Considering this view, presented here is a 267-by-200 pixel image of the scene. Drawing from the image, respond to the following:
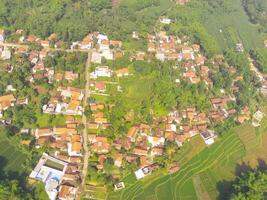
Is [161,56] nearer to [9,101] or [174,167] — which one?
[174,167]

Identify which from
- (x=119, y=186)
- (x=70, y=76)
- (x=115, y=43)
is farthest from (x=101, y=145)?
(x=115, y=43)

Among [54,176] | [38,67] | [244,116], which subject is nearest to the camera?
[54,176]

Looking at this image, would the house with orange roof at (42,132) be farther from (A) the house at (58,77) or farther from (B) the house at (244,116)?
(B) the house at (244,116)

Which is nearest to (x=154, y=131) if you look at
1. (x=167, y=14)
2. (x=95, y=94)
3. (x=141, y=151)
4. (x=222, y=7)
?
(x=141, y=151)

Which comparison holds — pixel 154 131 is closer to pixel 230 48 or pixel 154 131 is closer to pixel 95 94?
pixel 95 94

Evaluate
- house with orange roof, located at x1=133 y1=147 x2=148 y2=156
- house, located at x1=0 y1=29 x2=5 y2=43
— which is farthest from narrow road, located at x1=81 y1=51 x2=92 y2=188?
house, located at x1=0 y1=29 x2=5 y2=43
